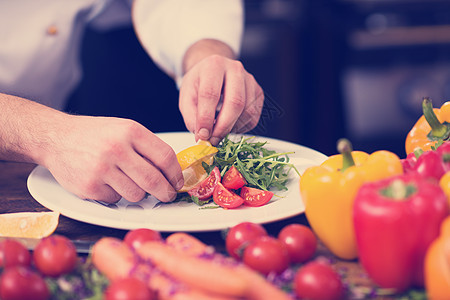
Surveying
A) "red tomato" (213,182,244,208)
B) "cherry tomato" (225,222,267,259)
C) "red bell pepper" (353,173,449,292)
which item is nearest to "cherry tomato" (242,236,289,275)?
"cherry tomato" (225,222,267,259)

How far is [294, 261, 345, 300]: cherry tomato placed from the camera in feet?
2.78

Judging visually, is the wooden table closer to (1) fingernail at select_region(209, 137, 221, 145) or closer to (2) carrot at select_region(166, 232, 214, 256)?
(2) carrot at select_region(166, 232, 214, 256)

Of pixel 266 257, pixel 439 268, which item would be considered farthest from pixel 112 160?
pixel 439 268

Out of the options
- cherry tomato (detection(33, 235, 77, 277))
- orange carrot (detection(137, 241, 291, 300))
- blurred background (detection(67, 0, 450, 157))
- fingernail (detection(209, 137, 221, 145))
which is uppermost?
orange carrot (detection(137, 241, 291, 300))

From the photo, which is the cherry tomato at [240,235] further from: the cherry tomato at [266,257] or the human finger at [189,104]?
the human finger at [189,104]

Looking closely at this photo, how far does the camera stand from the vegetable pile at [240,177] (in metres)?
1.39

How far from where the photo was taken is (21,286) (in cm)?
83

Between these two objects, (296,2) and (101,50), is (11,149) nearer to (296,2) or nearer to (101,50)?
(101,50)

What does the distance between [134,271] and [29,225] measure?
43 centimetres

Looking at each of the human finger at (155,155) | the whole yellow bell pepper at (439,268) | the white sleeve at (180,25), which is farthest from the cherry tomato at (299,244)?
the white sleeve at (180,25)

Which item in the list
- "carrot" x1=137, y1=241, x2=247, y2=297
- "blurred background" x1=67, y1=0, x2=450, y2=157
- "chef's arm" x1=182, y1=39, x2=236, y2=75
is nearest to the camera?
"carrot" x1=137, y1=241, x2=247, y2=297

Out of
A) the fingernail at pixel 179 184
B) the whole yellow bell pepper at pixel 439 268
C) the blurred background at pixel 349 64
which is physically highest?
the whole yellow bell pepper at pixel 439 268

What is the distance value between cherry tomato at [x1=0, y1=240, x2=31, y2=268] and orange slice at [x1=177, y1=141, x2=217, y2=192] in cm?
54

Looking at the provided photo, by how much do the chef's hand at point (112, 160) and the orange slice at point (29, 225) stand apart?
0.47 feet
